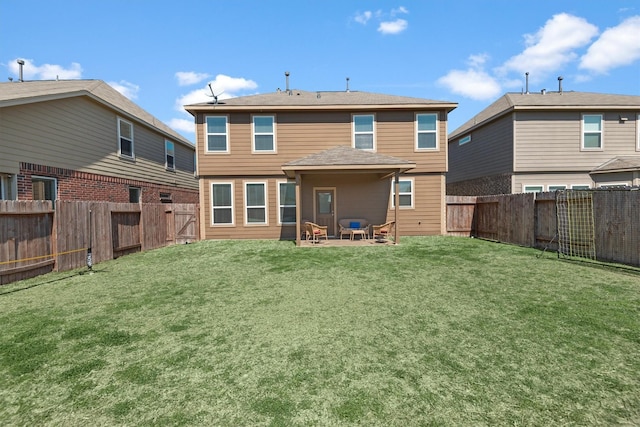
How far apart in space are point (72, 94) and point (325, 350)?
12742 millimetres

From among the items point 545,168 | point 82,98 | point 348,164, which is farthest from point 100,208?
point 545,168

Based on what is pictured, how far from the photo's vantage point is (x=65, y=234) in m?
7.55

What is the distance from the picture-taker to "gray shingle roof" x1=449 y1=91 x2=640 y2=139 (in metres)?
14.0

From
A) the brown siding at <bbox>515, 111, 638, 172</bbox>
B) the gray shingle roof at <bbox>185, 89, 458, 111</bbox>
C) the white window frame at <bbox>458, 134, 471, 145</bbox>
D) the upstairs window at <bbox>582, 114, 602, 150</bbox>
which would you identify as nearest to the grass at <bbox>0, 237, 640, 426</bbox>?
the gray shingle roof at <bbox>185, 89, 458, 111</bbox>

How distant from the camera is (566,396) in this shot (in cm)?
254

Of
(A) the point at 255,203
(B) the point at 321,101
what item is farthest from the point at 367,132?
(A) the point at 255,203

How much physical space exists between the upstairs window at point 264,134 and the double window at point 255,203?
5.17ft

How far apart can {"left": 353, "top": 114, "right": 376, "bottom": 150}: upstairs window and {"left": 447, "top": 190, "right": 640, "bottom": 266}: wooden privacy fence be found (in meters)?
4.66

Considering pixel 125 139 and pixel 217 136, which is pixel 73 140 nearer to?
pixel 125 139

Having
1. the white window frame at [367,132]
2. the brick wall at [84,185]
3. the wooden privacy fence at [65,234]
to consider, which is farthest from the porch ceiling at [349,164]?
the brick wall at [84,185]

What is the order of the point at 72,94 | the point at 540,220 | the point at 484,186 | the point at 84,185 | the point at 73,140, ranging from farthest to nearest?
the point at 484,186 < the point at 84,185 < the point at 73,140 < the point at 72,94 < the point at 540,220

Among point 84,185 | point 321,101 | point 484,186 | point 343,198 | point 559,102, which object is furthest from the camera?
point 484,186

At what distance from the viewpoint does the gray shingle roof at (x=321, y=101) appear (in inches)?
505

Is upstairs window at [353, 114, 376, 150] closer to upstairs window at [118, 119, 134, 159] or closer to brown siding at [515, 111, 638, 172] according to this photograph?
brown siding at [515, 111, 638, 172]
